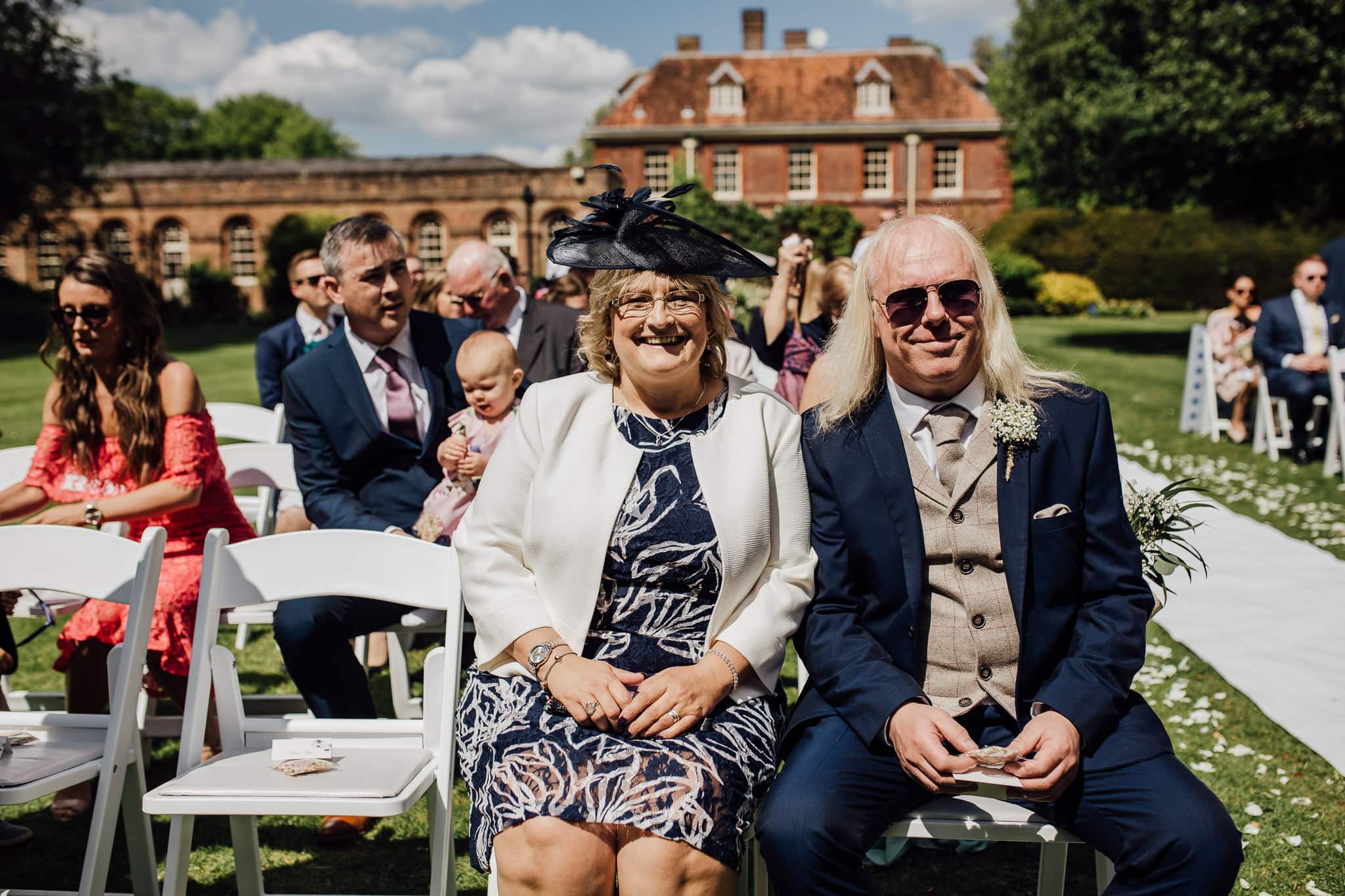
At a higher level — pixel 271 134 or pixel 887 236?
pixel 271 134

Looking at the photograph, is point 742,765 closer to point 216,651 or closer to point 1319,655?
point 216,651

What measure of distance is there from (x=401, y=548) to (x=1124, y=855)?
223 cm

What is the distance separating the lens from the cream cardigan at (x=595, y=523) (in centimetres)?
297

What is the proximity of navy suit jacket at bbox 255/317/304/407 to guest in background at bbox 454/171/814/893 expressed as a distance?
16.9 feet

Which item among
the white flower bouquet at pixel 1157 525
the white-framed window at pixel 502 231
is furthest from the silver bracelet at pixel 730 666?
the white-framed window at pixel 502 231

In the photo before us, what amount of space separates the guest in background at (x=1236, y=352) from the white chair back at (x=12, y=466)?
453 inches

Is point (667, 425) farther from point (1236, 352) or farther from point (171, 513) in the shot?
point (1236, 352)

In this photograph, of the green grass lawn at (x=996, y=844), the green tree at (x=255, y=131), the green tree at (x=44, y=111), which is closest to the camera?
the green grass lawn at (x=996, y=844)

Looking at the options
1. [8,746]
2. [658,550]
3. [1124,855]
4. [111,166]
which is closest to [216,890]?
[8,746]

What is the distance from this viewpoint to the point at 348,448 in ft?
14.8

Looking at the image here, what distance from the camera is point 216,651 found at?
3.30 meters

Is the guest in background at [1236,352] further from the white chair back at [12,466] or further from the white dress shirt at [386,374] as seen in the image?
the white chair back at [12,466]

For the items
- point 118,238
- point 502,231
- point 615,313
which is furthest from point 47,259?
point 615,313

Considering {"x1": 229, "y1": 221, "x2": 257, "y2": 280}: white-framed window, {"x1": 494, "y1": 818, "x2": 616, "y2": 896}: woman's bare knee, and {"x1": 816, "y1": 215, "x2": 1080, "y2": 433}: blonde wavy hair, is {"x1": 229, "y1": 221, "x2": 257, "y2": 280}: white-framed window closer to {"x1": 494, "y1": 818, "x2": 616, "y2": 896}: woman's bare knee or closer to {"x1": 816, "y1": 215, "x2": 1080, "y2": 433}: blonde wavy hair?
{"x1": 816, "y1": 215, "x2": 1080, "y2": 433}: blonde wavy hair
